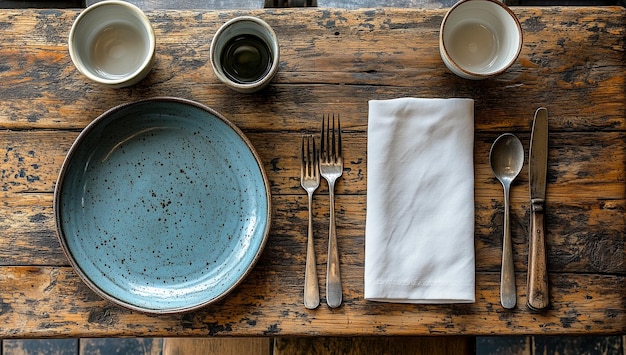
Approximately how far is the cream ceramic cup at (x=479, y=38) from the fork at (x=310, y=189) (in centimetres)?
26

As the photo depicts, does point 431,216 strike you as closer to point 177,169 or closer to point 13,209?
point 177,169

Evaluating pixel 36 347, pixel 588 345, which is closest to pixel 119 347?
pixel 36 347

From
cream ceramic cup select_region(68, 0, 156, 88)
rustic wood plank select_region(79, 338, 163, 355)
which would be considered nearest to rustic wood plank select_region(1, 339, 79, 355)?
rustic wood plank select_region(79, 338, 163, 355)

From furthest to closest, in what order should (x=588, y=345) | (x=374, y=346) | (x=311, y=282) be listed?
(x=588, y=345)
(x=374, y=346)
(x=311, y=282)

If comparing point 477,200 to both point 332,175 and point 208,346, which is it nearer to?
point 332,175

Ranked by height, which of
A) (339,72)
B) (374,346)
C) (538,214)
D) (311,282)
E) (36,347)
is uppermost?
(339,72)

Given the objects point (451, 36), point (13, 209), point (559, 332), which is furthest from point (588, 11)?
point (13, 209)

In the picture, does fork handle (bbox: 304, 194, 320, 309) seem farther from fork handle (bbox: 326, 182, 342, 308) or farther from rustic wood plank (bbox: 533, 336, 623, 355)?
rustic wood plank (bbox: 533, 336, 623, 355)

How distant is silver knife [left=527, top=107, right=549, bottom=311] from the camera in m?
0.95

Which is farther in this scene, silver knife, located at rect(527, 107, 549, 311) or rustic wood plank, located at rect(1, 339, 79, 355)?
rustic wood plank, located at rect(1, 339, 79, 355)

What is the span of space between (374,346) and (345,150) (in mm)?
346

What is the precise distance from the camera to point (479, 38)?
1005 millimetres

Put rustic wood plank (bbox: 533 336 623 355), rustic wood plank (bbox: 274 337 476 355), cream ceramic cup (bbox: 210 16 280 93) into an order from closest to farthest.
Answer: cream ceramic cup (bbox: 210 16 280 93)
rustic wood plank (bbox: 274 337 476 355)
rustic wood plank (bbox: 533 336 623 355)

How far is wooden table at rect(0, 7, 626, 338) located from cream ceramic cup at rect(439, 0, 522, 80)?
0.11 ft
